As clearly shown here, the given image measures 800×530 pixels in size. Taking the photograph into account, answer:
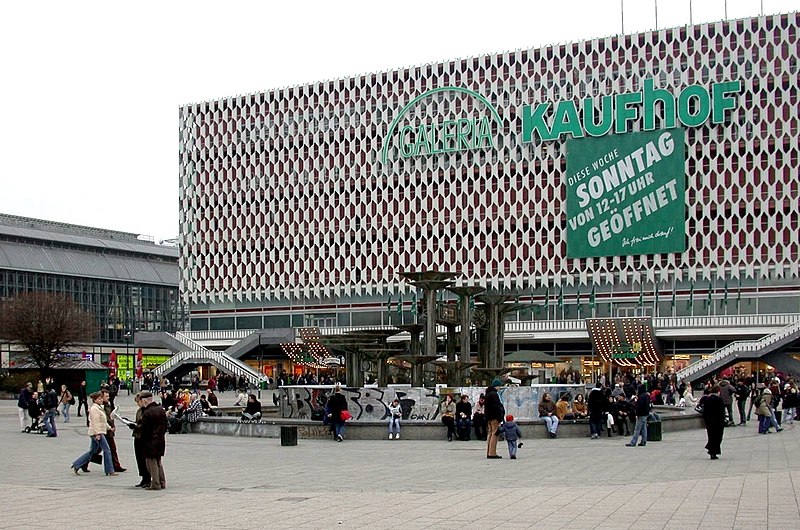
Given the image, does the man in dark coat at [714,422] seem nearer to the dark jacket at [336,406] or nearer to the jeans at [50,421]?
the dark jacket at [336,406]

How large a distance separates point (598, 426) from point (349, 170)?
7354 cm

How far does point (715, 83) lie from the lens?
90.6 meters

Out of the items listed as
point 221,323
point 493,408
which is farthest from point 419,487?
point 221,323

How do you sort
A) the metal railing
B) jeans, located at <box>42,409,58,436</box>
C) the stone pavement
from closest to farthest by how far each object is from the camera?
1. the stone pavement
2. jeans, located at <box>42,409,58,436</box>
3. the metal railing

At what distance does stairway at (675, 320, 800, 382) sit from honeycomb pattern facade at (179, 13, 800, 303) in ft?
27.7

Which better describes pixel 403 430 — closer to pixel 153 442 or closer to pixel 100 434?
pixel 100 434

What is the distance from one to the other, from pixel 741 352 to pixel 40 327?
5124 cm

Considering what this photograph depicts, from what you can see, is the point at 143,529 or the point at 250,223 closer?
the point at 143,529

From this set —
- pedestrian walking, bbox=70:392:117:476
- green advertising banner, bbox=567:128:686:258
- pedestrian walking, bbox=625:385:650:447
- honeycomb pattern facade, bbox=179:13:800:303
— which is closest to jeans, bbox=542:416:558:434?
pedestrian walking, bbox=625:385:650:447

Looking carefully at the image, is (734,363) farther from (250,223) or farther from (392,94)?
(250,223)

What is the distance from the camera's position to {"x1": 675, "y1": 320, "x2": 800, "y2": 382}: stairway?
8188 cm

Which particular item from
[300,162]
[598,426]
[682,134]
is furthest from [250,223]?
[598,426]

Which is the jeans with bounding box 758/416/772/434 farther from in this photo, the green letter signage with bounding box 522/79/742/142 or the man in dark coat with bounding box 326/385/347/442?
the green letter signage with bounding box 522/79/742/142

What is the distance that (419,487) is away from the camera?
21312mm
